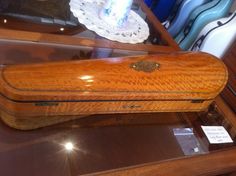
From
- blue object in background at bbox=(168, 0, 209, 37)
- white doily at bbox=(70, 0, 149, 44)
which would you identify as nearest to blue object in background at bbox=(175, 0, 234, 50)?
blue object in background at bbox=(168, 0, 209, 37)

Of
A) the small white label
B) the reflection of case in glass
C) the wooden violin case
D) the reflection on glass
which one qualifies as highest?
the wooden violin case

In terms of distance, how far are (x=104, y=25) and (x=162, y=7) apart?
0.78 meters

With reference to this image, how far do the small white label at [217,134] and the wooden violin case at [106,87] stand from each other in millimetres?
53

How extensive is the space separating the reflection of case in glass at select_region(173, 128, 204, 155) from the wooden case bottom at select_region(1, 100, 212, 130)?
0.08 meters

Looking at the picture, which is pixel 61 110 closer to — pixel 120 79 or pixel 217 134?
pixel 120 79

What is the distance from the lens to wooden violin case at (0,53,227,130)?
1.59ft

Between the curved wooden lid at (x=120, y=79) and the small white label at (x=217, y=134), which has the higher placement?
the curved wooden lid at (x=120, y=79)

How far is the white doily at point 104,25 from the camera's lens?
2.53 feet

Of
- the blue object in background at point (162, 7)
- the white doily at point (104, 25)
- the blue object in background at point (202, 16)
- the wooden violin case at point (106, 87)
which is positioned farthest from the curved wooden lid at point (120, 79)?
the blue object in background at point (162, 7)

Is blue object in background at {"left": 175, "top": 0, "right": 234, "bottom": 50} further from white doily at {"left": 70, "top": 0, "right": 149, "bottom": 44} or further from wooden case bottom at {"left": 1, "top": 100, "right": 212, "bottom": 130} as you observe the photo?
wooden case bottom at {"left": 1, "top": 100, "right": 212, "bottom": 130}

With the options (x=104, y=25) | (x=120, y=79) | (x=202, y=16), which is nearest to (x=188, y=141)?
(x=120, y=79)

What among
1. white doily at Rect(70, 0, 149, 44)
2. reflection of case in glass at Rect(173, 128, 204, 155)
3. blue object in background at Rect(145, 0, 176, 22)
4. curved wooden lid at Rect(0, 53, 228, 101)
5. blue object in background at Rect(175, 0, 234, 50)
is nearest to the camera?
curved wooden lid at Rect(0, 53, 228, 101)

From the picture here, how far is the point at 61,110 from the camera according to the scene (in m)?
0.52

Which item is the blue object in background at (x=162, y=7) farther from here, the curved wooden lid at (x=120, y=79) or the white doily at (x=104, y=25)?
the curved wooden lid at (x=120, y=79)
